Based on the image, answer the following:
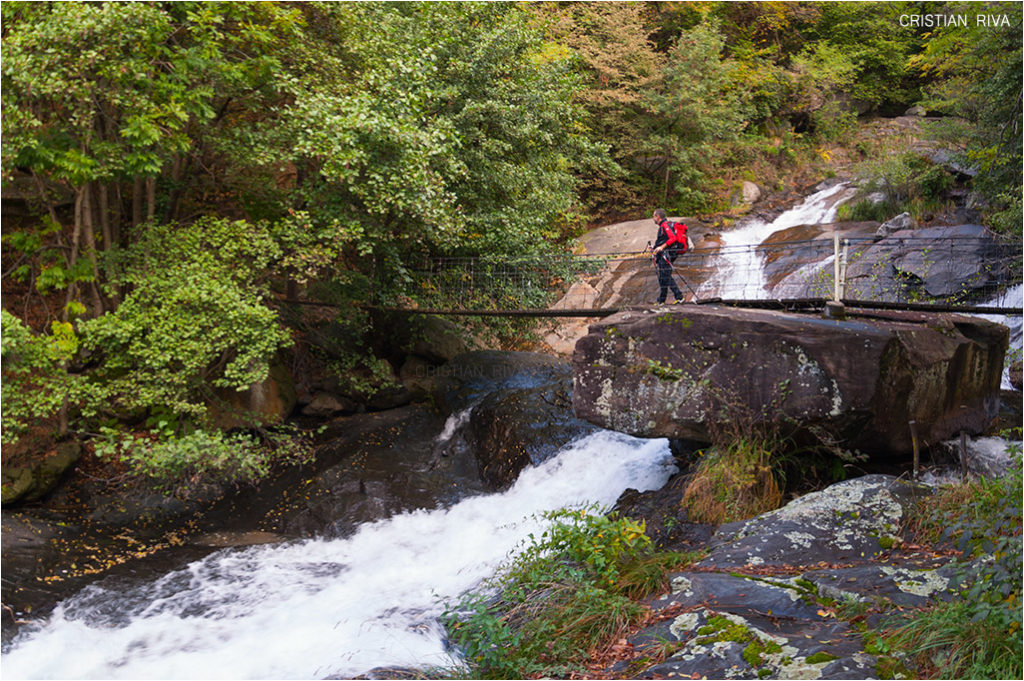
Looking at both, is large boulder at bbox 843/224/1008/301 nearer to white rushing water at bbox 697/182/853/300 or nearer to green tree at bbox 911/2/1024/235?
green tree at bbox 911/2/1024/235

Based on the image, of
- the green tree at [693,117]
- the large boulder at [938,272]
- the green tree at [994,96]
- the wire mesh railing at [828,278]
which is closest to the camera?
the green tree at [994,96]

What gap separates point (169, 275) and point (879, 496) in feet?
23.6

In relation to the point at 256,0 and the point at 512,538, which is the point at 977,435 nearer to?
the point at 512,538

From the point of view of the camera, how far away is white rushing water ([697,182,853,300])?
12703 mm

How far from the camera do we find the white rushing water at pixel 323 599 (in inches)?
201

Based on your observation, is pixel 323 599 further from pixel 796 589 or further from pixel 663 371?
pixel 796 589

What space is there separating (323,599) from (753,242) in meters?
12.6

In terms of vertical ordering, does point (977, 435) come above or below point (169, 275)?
below

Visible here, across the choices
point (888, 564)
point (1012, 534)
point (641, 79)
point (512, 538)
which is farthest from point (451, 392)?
point (641, 79)

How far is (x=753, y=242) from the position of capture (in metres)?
15.6

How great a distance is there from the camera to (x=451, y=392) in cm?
1076

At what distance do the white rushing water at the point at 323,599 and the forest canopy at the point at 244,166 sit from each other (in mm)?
1741

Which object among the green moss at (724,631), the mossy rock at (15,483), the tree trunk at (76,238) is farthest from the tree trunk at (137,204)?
the green moss at (724,631)

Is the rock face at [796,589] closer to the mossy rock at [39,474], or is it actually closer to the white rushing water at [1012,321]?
the white rushing water at [1012,321]
